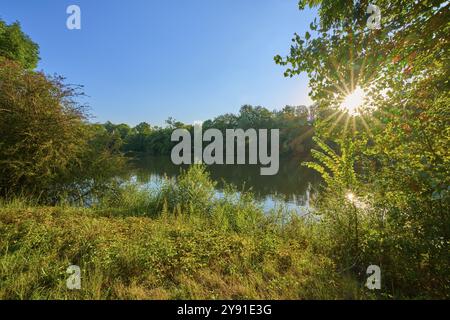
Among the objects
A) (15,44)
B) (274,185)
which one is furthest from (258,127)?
(15,44)

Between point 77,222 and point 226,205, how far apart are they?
355 cm

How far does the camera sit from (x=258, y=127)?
46906 mm

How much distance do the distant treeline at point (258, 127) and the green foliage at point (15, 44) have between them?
1050 cm

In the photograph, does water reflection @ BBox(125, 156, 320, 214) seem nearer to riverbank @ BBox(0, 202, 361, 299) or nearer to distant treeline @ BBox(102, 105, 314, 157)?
riverbank @ BBox(0, 202, 361, 299)

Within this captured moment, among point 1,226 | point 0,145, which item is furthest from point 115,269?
point 0,145

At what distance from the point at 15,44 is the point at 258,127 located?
132 ft

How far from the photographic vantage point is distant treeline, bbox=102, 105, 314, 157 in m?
35.8

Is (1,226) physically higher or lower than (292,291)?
higher

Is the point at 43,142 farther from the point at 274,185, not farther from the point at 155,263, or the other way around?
the point at 274,185

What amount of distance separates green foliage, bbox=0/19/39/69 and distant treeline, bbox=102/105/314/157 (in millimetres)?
10503

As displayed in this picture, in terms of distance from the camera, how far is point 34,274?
261cm

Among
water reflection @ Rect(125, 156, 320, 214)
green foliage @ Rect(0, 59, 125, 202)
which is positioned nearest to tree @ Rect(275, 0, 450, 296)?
water reflection @ Rect(125, 156, 320, 214)
